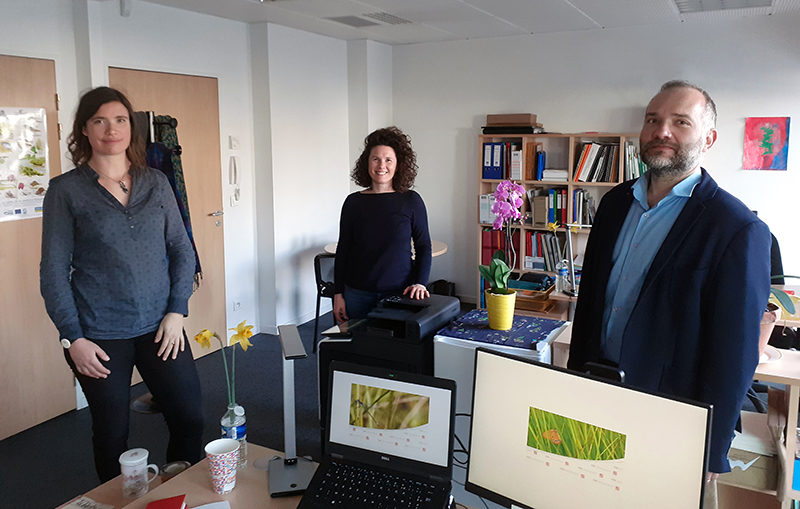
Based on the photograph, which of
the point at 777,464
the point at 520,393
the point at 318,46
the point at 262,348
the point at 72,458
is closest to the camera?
the point at 520,393

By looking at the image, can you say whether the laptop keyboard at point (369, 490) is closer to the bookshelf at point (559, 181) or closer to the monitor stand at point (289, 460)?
the monitor stand at point (289, 460)

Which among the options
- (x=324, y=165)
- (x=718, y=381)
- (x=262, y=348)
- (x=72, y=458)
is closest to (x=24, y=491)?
(x=72, y=458)

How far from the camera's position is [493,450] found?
1.27 metres

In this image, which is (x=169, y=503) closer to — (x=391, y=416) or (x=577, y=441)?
(x=391, y=416)

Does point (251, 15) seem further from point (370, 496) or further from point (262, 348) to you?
point (370, 496)

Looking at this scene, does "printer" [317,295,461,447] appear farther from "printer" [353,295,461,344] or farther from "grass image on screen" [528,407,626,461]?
"grass image on screen" [528,407,626,461]

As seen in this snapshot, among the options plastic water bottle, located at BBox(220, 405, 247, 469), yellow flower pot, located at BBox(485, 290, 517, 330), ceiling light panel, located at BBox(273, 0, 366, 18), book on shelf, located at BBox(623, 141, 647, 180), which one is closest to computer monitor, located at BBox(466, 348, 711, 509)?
yellow flower pot, located at BBox(485, 290, 517, 330)

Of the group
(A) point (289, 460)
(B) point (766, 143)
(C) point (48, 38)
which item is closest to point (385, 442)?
(A) point (289, 460)

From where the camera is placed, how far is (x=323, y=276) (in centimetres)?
473

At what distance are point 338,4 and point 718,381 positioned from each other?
339 centimetres

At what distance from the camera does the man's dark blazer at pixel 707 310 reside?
148cm

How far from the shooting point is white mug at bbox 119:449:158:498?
60.2 inches

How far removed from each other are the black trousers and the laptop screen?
0.90 m

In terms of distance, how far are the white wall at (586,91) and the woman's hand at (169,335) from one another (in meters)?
4.01
